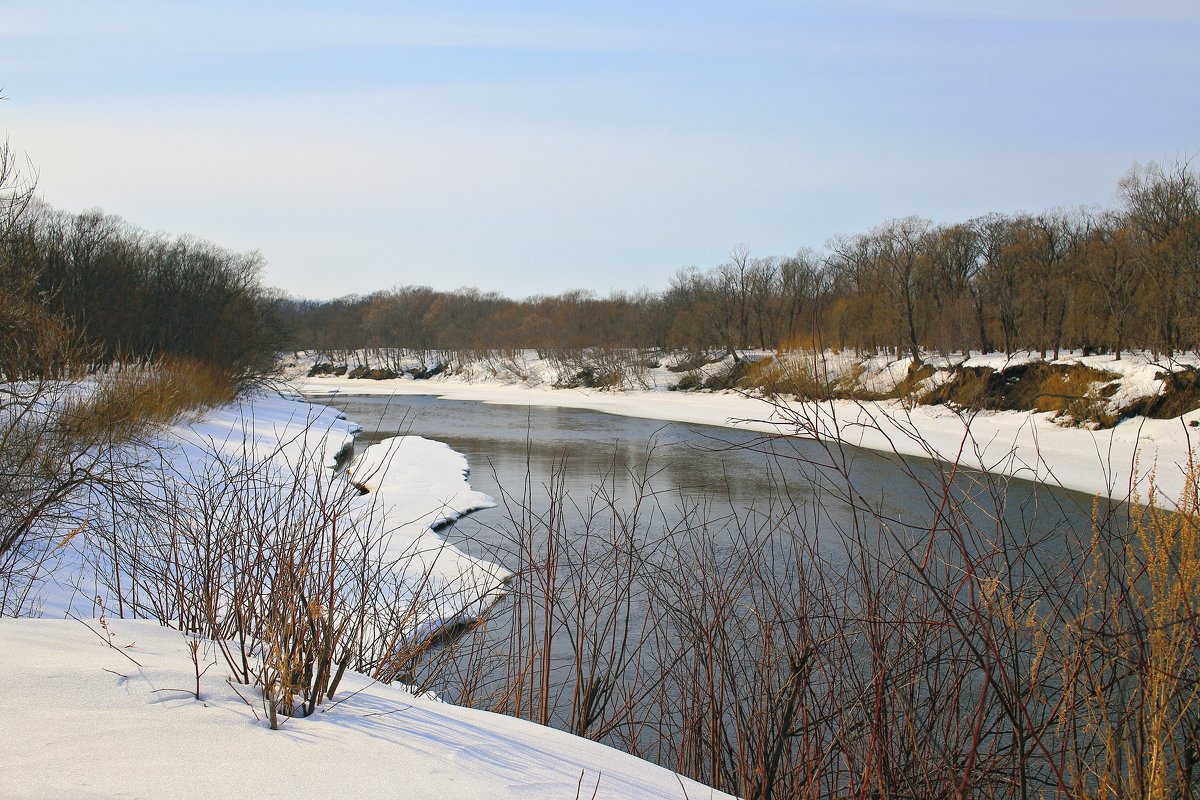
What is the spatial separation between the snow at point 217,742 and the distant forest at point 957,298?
6.42ft

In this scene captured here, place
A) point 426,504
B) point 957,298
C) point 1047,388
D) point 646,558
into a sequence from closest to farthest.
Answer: point 646,558 < point 426,504 < point 1047,388 < point 957,298

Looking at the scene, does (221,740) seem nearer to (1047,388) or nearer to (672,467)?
(672,467)

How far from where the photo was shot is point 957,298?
46.2 meters

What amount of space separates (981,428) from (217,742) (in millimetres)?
28501

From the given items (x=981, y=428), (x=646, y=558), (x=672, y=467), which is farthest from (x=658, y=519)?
(x=981, y=428)

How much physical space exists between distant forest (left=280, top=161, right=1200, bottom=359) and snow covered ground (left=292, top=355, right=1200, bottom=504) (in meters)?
0.97

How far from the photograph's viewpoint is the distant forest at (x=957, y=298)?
29625 millimetres

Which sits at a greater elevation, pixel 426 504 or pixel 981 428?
pixel 981 428

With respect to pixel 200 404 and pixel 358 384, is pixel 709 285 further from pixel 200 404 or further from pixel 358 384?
pixel 200 404

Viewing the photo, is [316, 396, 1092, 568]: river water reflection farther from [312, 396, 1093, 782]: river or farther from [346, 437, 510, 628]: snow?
[346, 437, 510, 628]: snow

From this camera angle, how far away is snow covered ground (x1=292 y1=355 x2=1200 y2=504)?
3.97 m

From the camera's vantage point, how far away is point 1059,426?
Result: 25812 mm

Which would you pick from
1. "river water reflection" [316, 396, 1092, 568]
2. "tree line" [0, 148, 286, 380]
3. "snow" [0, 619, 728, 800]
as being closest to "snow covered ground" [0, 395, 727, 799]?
"snow" [0, 619, 728, 800]

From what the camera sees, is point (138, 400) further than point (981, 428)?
No
